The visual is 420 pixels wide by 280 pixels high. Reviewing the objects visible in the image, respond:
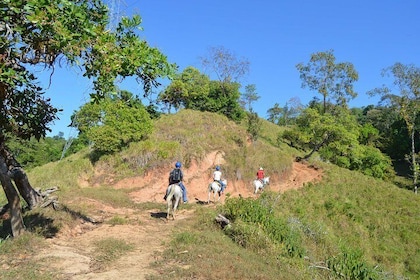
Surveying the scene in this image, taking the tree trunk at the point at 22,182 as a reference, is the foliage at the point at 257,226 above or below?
below

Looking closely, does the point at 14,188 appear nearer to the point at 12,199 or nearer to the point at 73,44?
the point at 12,199

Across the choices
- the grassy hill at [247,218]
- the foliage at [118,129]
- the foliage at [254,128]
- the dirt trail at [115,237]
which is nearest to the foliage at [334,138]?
the grassy hill at [247,218]

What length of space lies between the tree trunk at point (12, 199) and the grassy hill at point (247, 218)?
0.28 metres

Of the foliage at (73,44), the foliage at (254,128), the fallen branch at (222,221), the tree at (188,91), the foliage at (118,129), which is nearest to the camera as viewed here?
the foliage at (73,44)

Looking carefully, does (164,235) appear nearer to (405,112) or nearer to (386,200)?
(386,200)

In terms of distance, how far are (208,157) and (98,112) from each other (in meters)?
8.04

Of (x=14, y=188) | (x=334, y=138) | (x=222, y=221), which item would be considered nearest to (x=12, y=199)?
(x=14, y=188)

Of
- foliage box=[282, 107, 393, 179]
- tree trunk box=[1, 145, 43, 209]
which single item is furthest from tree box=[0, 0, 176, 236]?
foliage box=[282, 107, 393, 179]

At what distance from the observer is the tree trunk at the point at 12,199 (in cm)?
734

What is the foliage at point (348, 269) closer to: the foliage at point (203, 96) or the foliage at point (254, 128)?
the foliage at point (254, 128)

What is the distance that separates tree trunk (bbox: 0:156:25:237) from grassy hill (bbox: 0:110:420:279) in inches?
11.1

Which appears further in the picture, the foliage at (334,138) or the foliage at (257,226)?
the foliage at (334,138)

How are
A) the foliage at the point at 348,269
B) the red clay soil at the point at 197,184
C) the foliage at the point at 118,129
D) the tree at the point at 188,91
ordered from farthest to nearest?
1. the tree at the point at 188,91
2. the foliage at the point at 118,129
3. the red clay soil at the point at 197,184
4. the foliage at the point at 348,269

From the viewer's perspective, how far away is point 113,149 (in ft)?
70.2
